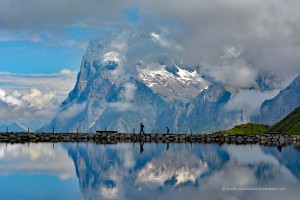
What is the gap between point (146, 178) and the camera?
93.4m

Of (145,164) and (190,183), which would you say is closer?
(190,183)

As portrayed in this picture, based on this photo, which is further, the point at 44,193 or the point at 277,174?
the point at 277,174

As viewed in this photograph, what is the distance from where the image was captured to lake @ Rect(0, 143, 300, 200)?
74.9 meters

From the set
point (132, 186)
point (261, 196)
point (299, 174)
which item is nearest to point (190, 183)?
point (132, 186)

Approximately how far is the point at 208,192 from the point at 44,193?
22.8 meters

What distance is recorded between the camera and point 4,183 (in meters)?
85.9

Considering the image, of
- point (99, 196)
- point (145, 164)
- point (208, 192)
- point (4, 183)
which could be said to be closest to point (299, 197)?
point (208, 192)

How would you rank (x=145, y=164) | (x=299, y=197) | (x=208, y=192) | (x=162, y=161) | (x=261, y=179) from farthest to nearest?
(x=162, y=161) → (x=145, y=164) → (x=261, y=179) → (x=208, y=192) → (x=299, y=197)

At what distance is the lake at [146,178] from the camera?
74.9 meters

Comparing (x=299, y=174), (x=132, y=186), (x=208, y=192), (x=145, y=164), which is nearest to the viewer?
(x=208, y=192)

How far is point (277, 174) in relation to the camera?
98.2 metres

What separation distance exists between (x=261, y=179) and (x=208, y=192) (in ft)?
57.5

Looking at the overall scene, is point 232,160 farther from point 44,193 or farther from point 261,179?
point 44,193

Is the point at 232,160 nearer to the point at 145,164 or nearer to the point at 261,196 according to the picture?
the point at 145,164
